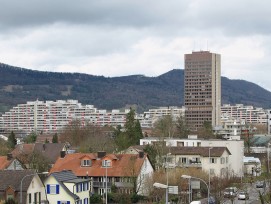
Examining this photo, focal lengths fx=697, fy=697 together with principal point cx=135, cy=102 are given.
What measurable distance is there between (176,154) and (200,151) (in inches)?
116

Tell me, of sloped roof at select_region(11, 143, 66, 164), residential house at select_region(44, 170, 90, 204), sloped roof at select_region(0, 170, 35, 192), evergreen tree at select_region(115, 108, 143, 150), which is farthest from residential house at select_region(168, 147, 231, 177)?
sloped roof at select_region(0, 170, 35, 192)

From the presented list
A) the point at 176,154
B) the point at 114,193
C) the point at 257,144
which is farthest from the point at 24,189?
the point at 257,144

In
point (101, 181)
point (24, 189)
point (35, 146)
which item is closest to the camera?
point (24, 189)

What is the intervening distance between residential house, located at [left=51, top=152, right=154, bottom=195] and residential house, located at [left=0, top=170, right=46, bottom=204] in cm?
1158

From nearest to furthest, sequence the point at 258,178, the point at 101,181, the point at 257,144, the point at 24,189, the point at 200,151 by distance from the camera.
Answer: the point at 24,189, the point at 101,181, the point at 200,151, the point at 258,178, the point at 257,144

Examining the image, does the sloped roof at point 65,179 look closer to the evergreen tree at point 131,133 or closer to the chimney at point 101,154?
the chimney at point 101,154

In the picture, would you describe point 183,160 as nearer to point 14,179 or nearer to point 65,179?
point 65,179

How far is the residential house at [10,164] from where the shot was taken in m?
73.0

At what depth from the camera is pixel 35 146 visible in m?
97.4

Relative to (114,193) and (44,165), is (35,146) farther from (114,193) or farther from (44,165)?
(114,193)

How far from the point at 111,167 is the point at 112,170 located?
526 millimetres

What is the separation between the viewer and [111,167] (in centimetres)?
7225

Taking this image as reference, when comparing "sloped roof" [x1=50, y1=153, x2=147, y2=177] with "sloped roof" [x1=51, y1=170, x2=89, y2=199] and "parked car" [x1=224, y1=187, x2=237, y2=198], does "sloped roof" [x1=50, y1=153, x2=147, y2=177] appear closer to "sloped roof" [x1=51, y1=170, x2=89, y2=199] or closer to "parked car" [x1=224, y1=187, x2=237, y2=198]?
"parked car" [x1=224, y1=187, x2=237, y2=198]

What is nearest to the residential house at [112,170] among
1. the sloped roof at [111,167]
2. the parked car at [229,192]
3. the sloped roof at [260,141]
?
the sloped roof at [111,167]
